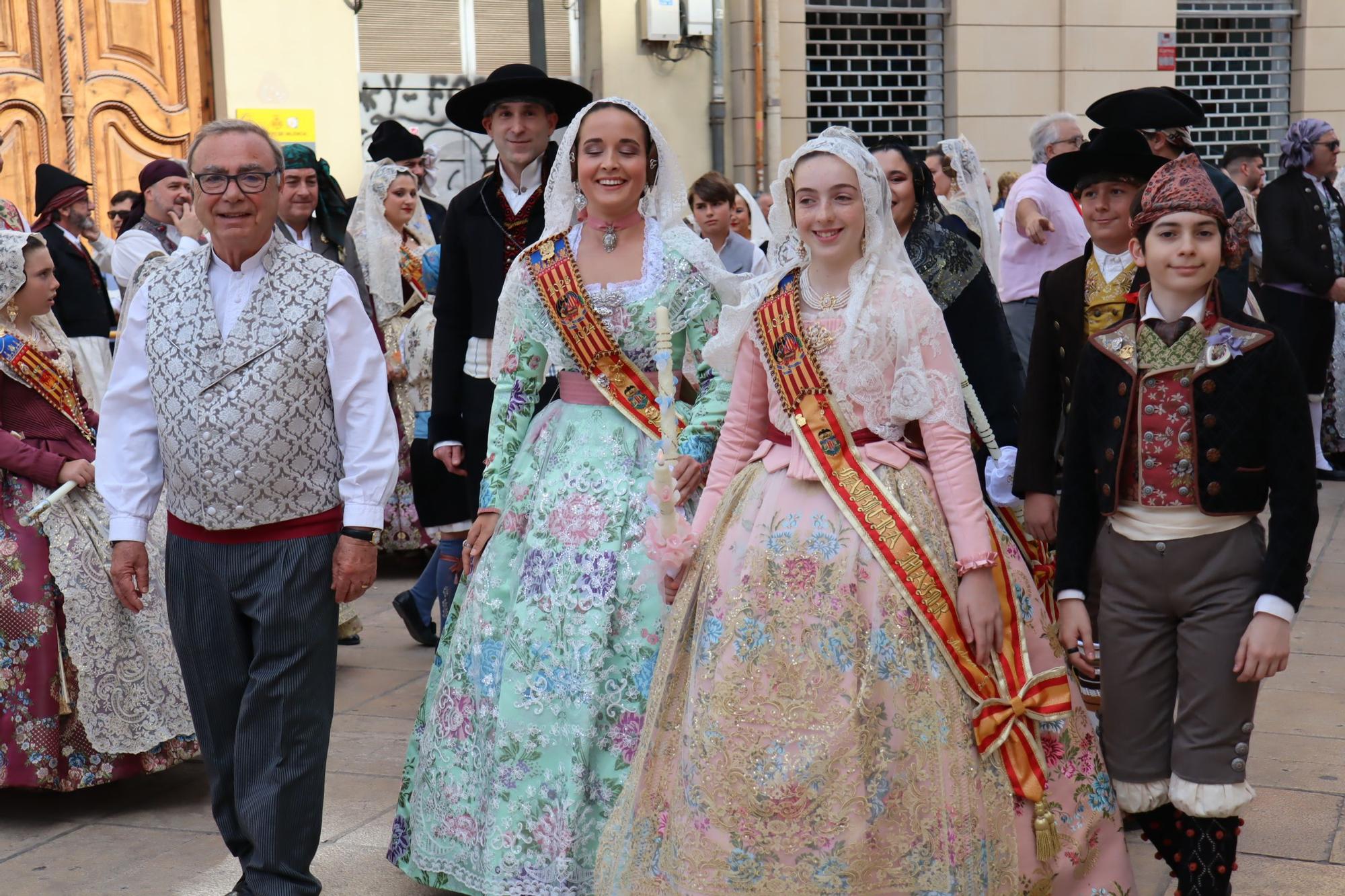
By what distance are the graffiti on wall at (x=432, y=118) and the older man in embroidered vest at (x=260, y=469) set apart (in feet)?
28.1

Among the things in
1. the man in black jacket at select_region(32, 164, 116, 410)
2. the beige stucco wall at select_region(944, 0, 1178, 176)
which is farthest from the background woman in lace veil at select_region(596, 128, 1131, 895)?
the beige stucco wall at select_region(944, 0, 1178, 176)

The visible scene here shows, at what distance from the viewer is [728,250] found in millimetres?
8703

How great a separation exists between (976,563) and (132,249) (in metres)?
6.67

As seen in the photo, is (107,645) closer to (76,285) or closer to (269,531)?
(269,531)

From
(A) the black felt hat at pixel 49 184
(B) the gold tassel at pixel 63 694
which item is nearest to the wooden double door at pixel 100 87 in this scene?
(A) the black felt hat at pixel 49 184

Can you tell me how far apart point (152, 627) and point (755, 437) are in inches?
90.7

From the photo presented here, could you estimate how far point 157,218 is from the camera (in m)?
8.81

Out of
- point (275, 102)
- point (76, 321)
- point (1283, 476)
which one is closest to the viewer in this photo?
point (1283, 476)

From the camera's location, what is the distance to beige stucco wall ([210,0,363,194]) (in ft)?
36.6

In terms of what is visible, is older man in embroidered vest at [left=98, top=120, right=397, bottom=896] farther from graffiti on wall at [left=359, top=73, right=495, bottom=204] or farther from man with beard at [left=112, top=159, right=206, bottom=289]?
graffiti on wall at [left=359, top=73, right=495, bottom=204]

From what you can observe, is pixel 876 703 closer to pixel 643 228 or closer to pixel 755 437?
pixel 755 437

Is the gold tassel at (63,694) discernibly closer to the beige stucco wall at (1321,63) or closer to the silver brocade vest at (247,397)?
the silver brocade vest at (247,397)

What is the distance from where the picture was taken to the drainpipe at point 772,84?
13562mm

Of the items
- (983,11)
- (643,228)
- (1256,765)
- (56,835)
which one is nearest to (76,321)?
(56,835)
